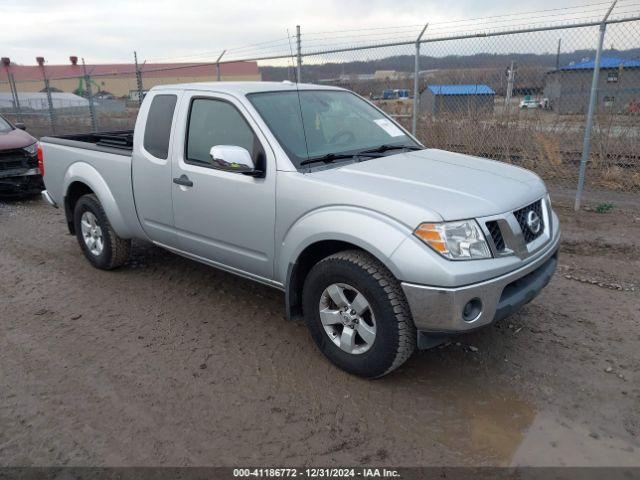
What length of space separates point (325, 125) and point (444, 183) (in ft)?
3.87

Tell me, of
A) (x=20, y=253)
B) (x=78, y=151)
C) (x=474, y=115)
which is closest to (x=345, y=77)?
(x=474, y=115)

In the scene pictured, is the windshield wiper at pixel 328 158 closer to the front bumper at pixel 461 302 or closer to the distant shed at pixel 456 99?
the front bumper at pixel 461 302

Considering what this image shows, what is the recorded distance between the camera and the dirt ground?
274 centimetres

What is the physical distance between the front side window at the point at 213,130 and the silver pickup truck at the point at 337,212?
0.5 inches

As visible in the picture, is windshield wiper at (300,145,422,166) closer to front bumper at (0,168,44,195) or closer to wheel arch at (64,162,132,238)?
wheel arch at (64,162,132,238)

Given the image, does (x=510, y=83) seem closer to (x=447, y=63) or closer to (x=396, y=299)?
(x=447, y=63)

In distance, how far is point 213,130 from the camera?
404cm

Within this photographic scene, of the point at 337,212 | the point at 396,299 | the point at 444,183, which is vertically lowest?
the point at 396,299

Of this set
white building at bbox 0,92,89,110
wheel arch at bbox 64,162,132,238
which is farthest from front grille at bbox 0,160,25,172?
white building at bbox 0,92,89,110

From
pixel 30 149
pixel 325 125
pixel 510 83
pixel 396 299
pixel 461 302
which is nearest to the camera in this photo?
pixel 461 302

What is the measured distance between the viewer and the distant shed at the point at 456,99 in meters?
8.73

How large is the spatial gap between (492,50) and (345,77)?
2.89 meters

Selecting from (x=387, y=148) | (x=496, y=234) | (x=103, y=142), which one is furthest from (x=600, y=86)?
(x=103, y=142)

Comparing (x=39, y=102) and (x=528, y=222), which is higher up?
(x=39, y=102)
